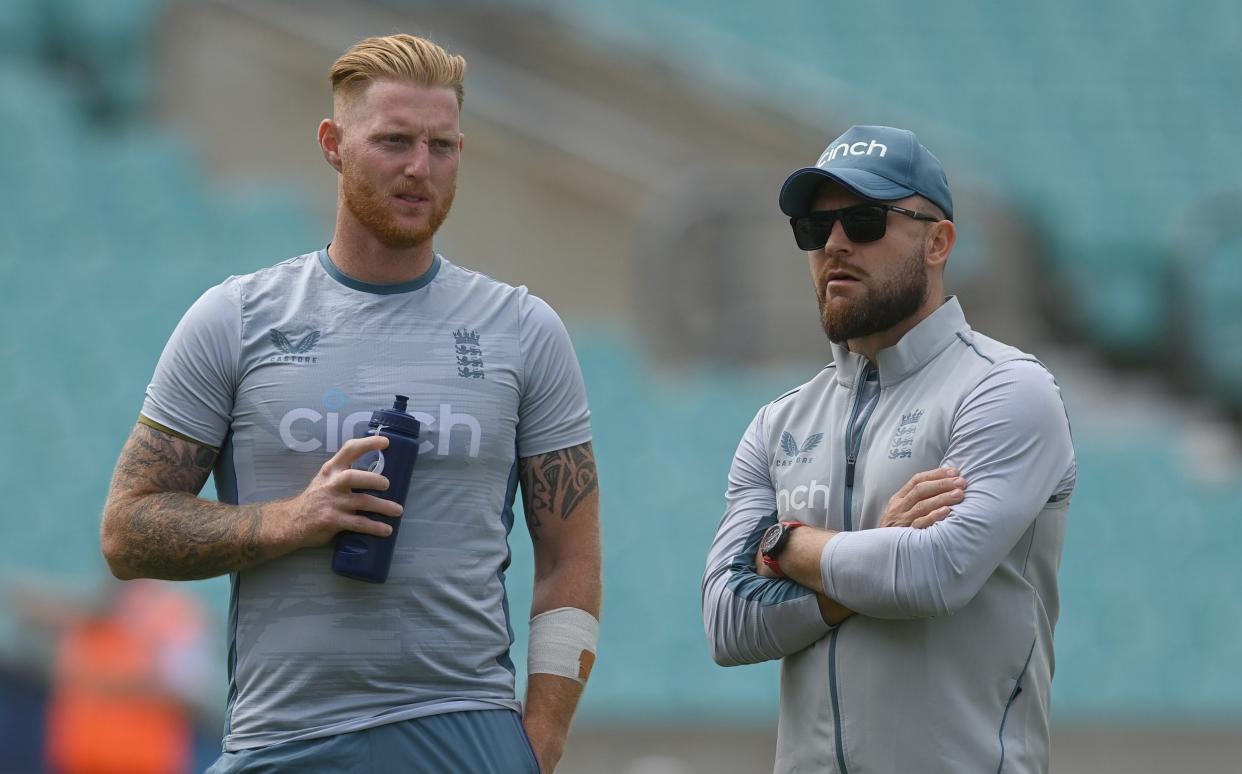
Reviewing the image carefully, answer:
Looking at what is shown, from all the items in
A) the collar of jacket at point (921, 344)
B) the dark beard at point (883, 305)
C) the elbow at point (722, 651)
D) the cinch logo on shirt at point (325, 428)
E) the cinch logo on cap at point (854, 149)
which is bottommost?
the elbow at point (722, 651)

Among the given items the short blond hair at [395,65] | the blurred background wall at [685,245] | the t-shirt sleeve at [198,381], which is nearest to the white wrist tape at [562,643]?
the t-shirt sleeve at [198,381]

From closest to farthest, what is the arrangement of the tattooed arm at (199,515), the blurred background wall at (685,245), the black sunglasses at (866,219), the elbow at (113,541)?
the tattooed arm at (199,515) < the elbow at (113,541) < the black sunglasses at (866,219) < the blurred background wall at (685,245)

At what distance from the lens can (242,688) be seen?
2941 mm

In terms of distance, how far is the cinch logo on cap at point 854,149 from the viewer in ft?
10.0

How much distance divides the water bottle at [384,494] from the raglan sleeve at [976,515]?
0.71 m

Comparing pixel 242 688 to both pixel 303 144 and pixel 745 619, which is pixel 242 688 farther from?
pixel 303 144

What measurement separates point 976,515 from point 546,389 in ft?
Result: 2.60

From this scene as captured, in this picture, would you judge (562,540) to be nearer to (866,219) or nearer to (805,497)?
(805,497)

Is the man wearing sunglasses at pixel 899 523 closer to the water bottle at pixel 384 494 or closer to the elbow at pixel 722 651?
the elbow at pixel 722 651

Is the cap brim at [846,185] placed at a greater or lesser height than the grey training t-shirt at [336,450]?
greater

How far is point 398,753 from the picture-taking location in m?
2.86

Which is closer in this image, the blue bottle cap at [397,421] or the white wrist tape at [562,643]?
the blue bottle cap at [397,421]

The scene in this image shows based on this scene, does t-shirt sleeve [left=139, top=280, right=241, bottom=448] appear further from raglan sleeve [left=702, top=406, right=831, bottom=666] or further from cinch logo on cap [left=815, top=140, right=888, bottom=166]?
cinch logo on cap [left=815, top=140, right=888, bottom=166]

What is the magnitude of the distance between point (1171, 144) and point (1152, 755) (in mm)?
6155
